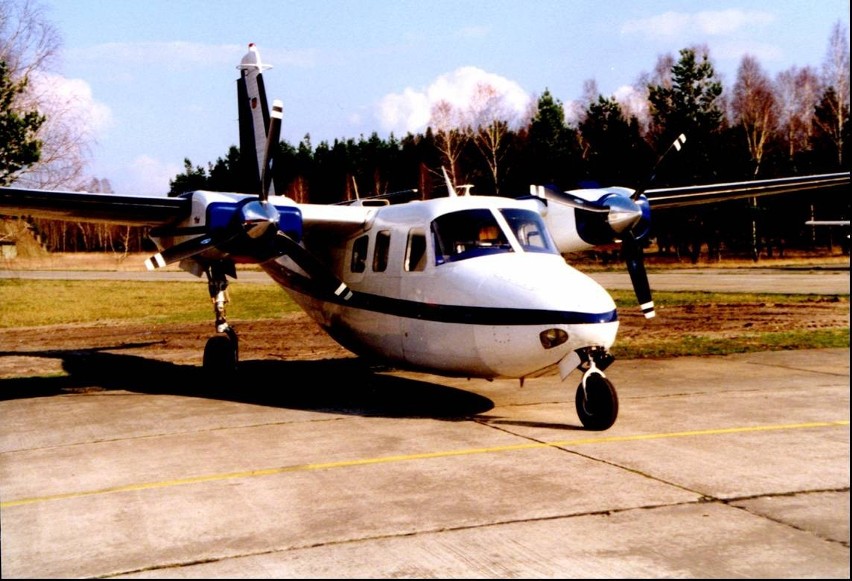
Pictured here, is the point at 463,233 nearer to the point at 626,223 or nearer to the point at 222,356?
the point at 626,223

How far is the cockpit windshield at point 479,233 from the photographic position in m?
10.5

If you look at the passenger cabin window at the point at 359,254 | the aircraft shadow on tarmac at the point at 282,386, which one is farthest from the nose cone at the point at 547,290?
the passenger cabin window at the point at 359,254

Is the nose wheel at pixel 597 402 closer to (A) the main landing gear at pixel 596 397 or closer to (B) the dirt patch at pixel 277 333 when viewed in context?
(A) the main landing gear at pixel 596 397

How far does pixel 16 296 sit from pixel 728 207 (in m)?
40.8

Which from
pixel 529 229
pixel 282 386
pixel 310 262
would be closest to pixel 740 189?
pixel 529 229

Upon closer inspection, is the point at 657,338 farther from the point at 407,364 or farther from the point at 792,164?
the point at 792,164

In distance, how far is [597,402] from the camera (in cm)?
938

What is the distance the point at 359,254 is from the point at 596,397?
4773mm

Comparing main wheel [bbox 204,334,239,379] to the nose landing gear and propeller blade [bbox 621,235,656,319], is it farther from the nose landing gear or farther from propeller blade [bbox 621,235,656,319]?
the nose landing gear

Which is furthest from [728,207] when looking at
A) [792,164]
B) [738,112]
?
[738,112]

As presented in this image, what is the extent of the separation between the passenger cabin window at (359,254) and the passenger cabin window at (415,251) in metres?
1.30

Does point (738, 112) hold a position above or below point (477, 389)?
above

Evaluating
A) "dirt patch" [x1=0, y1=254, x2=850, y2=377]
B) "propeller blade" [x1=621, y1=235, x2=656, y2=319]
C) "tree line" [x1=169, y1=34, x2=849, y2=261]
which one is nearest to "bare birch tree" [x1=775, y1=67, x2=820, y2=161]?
"tree line" [x1=169, y1=34, x2=849, y2=261]

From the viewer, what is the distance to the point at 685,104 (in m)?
54.2
